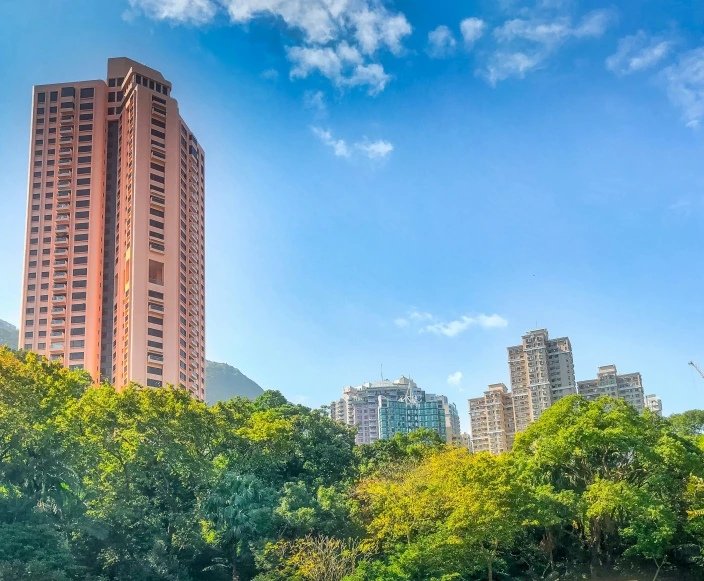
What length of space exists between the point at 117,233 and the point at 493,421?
53.9m

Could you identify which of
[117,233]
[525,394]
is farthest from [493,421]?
[117,233]

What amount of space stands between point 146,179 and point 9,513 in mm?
34777

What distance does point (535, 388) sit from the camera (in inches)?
3332

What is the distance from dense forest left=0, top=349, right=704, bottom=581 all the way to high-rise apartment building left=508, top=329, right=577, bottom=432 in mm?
57184

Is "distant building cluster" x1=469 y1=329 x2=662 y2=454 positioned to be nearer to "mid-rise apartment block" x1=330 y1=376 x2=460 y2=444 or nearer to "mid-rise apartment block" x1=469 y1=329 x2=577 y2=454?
"mid-rise apartment block" x1=469 y1=329 x2=577 y2=454

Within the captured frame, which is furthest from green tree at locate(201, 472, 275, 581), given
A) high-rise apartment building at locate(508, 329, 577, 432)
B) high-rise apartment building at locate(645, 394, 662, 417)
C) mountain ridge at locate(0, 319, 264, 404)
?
mountain ridge at locate(0, 319, 264, 404)

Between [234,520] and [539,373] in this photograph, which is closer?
[234,520]

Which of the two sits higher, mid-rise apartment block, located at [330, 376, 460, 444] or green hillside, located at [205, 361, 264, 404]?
green hillside, located at [205, 361, 264, 404]

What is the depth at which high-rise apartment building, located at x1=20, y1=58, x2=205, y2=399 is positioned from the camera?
49719mm

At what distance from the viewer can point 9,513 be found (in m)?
20.5

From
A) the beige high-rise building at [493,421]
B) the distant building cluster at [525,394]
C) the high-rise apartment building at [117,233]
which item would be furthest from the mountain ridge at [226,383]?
the high-rise apartment building at [117,233]

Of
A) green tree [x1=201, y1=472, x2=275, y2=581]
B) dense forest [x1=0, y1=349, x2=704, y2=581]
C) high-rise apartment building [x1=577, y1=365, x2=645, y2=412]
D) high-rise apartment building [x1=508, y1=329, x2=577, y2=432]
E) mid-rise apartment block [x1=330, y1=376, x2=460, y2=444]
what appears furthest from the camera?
mid-rise apartment block [x1=330, y1=376, x2=460, y2=444]

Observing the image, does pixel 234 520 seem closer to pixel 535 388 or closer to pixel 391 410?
pixel 535 388

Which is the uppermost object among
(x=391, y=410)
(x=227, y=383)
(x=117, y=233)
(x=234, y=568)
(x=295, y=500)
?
(x=227, y=383)
